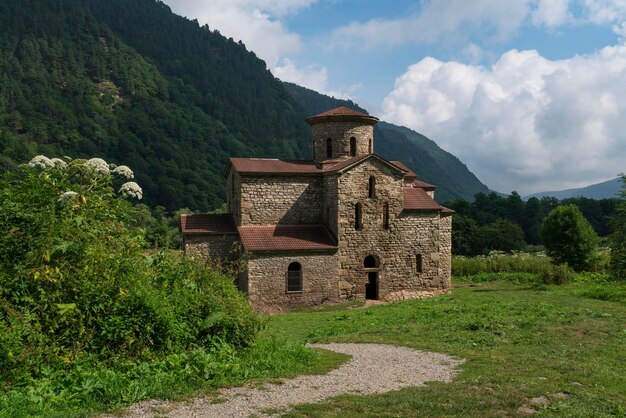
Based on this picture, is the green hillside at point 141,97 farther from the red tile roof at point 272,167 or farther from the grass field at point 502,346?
the grass field at point 502,346

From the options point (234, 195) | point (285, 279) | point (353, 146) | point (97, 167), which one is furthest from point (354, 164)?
point (97, 167)

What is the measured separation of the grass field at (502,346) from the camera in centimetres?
880

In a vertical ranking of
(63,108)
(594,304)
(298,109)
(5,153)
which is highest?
(298,109)

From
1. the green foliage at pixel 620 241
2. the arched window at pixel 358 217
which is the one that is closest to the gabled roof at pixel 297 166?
the arched window at pixel 358 217

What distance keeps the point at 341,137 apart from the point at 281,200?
5.07 m

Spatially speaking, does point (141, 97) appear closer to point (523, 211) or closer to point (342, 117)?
point (523, 211)

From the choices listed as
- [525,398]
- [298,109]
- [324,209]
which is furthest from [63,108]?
[525,398]

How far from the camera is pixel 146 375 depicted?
9242 mm

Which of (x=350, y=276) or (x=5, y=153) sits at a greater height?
(x=5, y=153)

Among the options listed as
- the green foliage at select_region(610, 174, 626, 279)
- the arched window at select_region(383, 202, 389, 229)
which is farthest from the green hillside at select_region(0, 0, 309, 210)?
the green foliage at select_region(610, 174, 626, 279)

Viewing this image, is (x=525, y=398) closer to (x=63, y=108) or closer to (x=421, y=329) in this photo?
(x=421, y=329)

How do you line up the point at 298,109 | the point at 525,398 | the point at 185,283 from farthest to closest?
1. the point at 298,109
2. the point at 185,283
3. the point at 525,398

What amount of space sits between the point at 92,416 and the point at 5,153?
8383 centimetres

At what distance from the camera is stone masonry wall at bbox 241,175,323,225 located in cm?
2678
